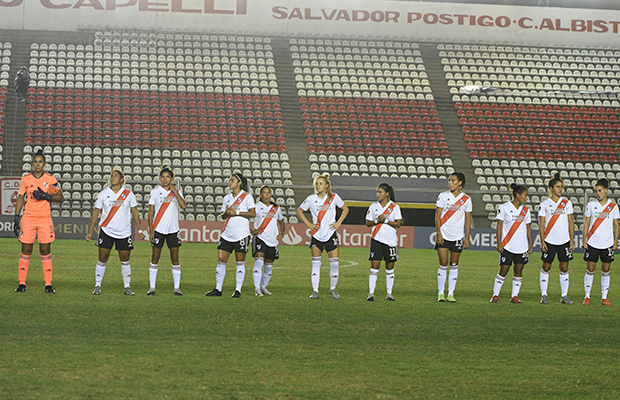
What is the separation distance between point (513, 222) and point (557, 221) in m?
0.72

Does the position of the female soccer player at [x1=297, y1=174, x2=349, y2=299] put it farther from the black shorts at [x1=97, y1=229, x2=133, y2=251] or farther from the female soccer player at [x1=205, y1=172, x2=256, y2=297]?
the black shorts at [x1=97, y1=229, x2=133, y2=251]

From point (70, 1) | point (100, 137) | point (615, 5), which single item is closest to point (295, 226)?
point (100, 137)

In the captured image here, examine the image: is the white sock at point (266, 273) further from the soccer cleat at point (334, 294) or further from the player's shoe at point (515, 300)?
the player's shoe at point (515, 300)

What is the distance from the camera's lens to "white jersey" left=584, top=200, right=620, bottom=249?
445 inches

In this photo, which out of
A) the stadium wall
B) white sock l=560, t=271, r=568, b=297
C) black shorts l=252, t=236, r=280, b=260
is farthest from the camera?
the stadium wall

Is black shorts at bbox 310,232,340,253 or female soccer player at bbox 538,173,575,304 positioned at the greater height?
female soccer player at bbox 538,173,575,304

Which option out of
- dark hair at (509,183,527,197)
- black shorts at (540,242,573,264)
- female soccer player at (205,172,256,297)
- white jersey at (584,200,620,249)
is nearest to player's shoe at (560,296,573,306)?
black shorts at (540,242,573,264)

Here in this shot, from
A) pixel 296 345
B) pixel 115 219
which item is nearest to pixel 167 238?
pixel 115 219

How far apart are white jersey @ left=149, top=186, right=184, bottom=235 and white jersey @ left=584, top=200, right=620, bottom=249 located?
247 inches

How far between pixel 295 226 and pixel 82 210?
7.83 m

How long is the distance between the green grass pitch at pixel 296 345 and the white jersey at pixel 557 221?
40.0 inches

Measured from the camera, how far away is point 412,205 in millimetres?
27156

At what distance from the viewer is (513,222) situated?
36.6 feet

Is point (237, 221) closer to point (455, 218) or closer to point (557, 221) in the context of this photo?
point (455, 218)
